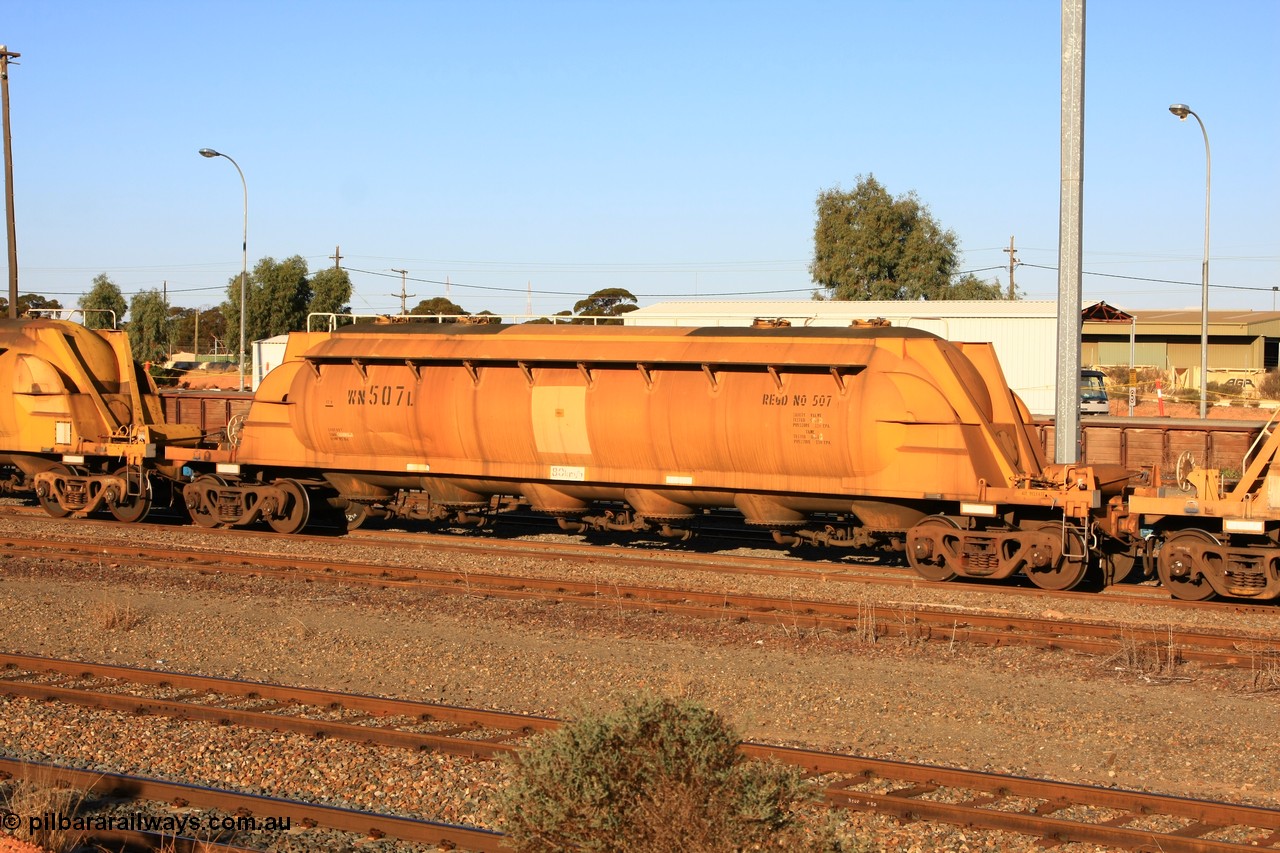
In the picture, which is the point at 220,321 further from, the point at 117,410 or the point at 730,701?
the point at 730,701

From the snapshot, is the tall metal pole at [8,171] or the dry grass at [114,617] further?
the tall metal pole at [8,171]

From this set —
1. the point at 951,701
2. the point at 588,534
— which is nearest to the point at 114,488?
the point at 588,534

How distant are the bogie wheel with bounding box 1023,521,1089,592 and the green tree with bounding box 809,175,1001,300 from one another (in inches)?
2294

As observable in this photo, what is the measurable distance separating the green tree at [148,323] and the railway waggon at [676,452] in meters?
69.8

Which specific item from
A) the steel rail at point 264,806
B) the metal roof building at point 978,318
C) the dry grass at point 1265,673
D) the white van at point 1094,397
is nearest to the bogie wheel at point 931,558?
the dry grass at point 1265,673

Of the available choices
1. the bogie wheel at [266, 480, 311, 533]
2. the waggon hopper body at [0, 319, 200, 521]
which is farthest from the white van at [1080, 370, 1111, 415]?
the waggon hopper body at [0, 319, 200, 521]

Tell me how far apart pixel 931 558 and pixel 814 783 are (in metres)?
10.0

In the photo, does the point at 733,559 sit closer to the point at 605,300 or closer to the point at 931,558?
the point at 931,558

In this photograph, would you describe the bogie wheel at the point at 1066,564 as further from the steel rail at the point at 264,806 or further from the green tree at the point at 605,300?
the green tree at the point at 605,300

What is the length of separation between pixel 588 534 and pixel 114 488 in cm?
869

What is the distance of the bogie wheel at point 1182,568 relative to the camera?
1472 cm

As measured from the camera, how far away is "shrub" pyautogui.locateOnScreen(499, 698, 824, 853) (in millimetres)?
5000

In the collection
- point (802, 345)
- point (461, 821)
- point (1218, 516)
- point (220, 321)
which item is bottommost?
point (461, 821)

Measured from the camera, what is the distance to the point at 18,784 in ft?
23.2
